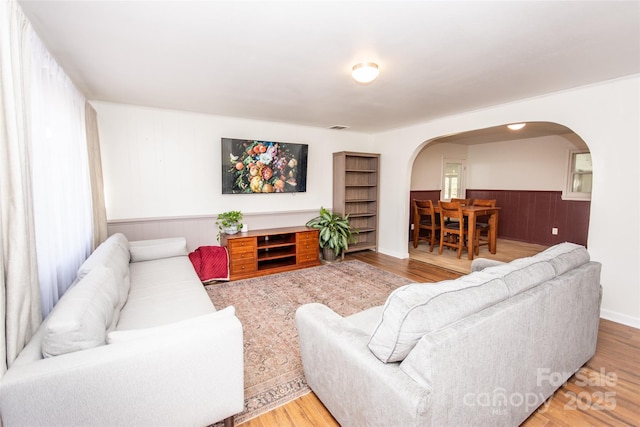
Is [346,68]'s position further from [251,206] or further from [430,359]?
[251,206]

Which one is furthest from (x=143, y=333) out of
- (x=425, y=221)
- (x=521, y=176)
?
(x=521, y=176)

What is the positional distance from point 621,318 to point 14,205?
15.2 feet

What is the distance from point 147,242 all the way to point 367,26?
128 inches

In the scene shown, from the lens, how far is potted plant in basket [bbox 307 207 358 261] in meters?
4.69

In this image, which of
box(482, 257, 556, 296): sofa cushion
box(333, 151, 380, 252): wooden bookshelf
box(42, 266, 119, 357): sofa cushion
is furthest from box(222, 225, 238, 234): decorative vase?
box(482, 257, 556, 296): sofa cushion

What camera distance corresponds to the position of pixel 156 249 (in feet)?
10.9

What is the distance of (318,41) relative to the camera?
6.59 ft

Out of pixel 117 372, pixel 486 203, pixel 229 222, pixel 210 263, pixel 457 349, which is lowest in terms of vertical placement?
pixel 210 263

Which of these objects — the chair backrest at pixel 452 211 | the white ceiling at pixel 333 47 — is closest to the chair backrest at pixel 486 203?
the chair backrest at pixel 452 211

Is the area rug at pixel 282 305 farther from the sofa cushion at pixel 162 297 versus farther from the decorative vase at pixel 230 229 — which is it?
the decorative vase at pixel 230 229

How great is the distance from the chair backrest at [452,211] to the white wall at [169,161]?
2849mm

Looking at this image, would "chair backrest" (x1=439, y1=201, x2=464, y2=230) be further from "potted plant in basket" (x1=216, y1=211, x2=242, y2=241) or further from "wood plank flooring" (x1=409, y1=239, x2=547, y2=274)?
"potted plant in basket" (x1=216, y1=211, x2=242, y2=241)

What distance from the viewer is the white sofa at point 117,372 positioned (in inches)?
43.8

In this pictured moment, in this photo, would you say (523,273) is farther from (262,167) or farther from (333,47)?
(262,167)
